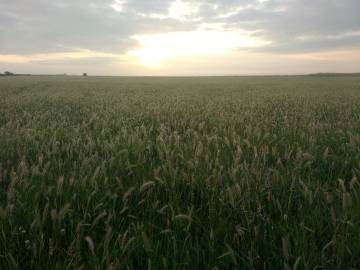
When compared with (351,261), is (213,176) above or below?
above

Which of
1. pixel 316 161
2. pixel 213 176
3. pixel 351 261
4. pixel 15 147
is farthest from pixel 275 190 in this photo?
pixel 15 147

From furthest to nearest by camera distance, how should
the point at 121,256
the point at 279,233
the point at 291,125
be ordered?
the point at 291,125 → the point at 279,233 → the point at 121,256

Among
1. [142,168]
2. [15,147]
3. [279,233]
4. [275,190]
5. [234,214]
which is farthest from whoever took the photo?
[15,147]

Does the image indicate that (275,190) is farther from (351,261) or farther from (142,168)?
(142,168)

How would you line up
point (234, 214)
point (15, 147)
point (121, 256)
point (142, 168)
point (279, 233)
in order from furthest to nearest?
point (15, 147) < point (142, 168) < point (234, 214) < point (279, 233) < point (121, 256)

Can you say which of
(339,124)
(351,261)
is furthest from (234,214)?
(339,124)

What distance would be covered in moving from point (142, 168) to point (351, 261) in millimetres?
1688

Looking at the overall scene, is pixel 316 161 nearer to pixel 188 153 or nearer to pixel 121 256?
pixel 188 153

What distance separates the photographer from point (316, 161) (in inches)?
127

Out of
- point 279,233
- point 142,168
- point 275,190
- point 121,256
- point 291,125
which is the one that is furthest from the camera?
point 291,125

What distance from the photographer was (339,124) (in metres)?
5.24

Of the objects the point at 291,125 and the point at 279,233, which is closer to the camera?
the point at 279,233

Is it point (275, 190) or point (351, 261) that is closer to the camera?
point (351, 261)

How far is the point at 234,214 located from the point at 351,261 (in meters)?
0.66
